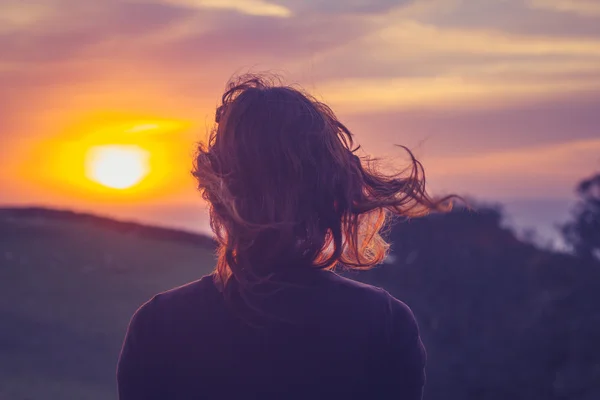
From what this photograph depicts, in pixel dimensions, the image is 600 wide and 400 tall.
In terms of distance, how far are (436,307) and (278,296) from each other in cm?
1146

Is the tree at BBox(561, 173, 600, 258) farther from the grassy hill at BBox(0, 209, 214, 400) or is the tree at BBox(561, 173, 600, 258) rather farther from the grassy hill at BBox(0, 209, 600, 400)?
the grassy hill at BBox(0, 209, 214, 400)

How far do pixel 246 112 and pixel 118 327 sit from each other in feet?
38.6

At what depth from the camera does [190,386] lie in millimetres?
1801

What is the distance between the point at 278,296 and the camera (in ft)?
5.82

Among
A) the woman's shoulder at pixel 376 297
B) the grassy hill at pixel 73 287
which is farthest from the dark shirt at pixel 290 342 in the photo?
the grassy hill at pixel 73 287

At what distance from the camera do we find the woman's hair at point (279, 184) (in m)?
1.86

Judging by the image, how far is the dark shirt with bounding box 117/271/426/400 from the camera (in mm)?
1759

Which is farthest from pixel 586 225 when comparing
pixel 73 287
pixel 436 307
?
pixel 73 287

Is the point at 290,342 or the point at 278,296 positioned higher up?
the point at 278,296

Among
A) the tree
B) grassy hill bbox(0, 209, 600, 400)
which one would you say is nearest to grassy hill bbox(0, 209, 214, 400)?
grassy hill bbox(0, 209, 600, 400)

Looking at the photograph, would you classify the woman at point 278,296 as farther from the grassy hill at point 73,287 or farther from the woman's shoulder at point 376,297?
the grassy hill at point 73,287

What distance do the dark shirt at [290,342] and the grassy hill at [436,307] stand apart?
8.75 metres

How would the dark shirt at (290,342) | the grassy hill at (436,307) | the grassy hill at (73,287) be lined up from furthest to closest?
the grassy hill at (436,307)
the grassy hill at (73,287)
the dark shirt at (290,342)

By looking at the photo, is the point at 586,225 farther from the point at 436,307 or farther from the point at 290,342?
the point at 290,342
